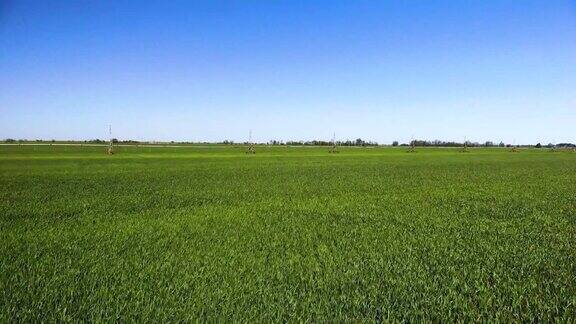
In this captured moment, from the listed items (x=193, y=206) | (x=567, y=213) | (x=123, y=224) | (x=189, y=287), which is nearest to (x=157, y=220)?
(x=123, y=224)

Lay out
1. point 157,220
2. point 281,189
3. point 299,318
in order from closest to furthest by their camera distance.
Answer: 1. point 299,318
2. point 157,220
3. point 281,189

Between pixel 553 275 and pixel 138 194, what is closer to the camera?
pixel 553 275

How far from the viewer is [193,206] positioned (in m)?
15.3

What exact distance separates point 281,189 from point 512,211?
11.1 metres

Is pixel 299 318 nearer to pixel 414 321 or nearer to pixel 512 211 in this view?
pixel 414 321

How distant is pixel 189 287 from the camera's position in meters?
6.34

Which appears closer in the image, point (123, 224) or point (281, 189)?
point (123, 224)

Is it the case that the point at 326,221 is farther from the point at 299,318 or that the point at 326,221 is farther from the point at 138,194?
the point at 138,194

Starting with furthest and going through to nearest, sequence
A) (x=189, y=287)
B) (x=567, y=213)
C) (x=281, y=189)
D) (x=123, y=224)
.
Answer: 1. (x=281, y=189)
2. (x=567, y=213)
3. (x=123, y=224)
4. (x=189, y=287)

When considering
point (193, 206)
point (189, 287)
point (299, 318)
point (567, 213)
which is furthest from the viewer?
point (193, 206)

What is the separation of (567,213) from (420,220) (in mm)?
6337

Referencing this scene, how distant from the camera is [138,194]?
18422mm

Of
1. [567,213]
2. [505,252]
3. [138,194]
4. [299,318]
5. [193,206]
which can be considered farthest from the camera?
[138,194]

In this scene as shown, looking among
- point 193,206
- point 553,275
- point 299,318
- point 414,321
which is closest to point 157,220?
point 193,206
